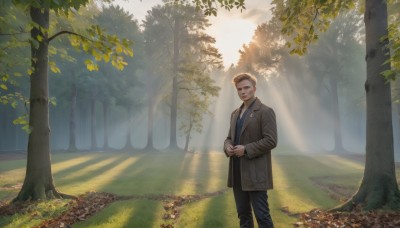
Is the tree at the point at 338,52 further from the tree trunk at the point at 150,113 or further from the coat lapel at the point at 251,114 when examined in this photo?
the coat lapel at the point at 251,114

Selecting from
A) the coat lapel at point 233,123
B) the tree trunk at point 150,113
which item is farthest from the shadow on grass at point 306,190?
the tree trunk at point 150,113

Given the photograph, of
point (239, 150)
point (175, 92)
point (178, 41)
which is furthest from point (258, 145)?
point (178, 41)

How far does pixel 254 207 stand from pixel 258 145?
872mm

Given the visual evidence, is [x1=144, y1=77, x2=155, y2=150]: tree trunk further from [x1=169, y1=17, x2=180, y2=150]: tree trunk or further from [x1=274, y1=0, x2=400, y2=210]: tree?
[x1=274, y1=0, x2=400, y2=210]: tree

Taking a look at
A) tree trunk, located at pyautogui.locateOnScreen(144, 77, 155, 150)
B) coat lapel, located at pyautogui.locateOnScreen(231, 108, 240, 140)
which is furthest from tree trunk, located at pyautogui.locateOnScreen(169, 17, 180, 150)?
coat lapel, located at pyautogui.locateOnScreen(231, 108, 240, 140)

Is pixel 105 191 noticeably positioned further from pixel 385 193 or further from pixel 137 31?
pixel 137 31

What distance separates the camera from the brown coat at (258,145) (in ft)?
15.1

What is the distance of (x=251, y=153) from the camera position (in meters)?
4.60

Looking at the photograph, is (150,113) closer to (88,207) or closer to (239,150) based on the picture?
(88,207)

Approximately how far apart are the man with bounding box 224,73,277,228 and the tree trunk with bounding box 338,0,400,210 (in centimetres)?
435

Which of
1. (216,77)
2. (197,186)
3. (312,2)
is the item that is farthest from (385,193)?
(216,77)

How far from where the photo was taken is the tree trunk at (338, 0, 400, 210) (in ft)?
26.1

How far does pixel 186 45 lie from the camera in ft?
118

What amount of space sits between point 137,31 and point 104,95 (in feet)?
29.3
